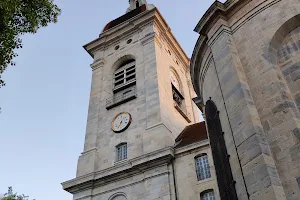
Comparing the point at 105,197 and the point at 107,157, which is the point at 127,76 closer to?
the point at 107,157

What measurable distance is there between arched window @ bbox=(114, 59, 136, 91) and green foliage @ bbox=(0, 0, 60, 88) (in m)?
13.5

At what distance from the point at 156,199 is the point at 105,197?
10.7 feet

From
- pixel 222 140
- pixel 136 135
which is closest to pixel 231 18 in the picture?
pixel 222 140

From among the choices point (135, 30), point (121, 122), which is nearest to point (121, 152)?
point (121, 122)

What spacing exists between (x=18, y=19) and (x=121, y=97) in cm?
1429

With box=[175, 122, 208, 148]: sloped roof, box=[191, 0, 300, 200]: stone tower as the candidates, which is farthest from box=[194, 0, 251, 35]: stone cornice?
box=[175, 122, 208, 148]: sloped roof

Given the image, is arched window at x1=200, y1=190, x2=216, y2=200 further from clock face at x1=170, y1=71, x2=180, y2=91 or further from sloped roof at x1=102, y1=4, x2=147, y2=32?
sloped roof at x1=102, y1=4, x2=147, y2=32

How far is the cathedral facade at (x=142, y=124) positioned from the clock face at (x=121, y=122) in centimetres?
6

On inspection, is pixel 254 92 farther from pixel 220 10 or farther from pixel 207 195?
pixel 207 195

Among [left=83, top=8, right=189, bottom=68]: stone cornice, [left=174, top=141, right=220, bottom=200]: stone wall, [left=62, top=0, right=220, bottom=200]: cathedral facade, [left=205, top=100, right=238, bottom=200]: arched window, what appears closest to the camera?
[left=205, top=100, right=238, bottom=200]: arched window

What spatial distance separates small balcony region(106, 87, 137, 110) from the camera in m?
23.5

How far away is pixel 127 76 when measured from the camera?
1011 inches

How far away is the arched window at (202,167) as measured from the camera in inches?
682

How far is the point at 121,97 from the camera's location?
2466 cm
